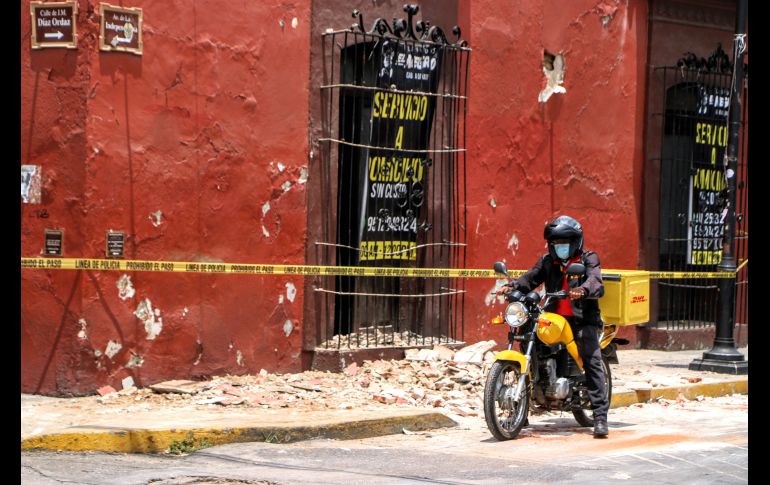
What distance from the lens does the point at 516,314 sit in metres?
9.59

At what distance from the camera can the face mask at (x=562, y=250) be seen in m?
9.90

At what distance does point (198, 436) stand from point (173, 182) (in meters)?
3.01

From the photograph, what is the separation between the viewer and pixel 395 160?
1320 centimetres

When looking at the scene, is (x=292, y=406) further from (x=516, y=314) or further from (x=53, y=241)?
(x=53, y=241)

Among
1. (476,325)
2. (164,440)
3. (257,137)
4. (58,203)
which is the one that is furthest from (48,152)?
(476,325)

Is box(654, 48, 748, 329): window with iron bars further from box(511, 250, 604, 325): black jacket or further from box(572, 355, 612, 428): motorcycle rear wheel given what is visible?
box(511, 250, 604, 325): black jacket

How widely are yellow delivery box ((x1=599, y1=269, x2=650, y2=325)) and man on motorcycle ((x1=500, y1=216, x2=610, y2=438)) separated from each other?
29.7 inches

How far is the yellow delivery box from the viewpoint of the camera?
1075 cm

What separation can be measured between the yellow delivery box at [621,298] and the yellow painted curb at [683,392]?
118cm

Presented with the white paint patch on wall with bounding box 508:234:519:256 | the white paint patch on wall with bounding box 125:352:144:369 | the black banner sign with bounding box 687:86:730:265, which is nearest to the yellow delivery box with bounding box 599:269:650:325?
the white paint patch on wall with bounding box 508:234:519:256

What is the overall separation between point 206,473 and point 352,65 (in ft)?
19.9

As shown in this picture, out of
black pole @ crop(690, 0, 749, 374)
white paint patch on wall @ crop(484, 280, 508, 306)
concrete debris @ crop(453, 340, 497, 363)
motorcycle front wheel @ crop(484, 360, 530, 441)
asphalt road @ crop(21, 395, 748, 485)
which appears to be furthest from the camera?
white paint patch on wall @ crop(484, 280, 508, 306)

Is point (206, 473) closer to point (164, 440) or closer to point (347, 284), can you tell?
point (164, 440)

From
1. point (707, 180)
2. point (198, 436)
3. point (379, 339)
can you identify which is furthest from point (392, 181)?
point (707, 180)
